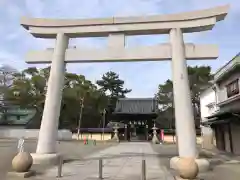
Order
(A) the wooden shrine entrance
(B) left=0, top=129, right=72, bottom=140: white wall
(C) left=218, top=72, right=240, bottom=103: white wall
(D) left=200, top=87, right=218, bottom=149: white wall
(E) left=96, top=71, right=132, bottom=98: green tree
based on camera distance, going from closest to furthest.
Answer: (C) left=218, top=72, right=240, bottom=103: white wall
(D) left=200, top=87, right=218, bottom=149: white wall
(A) the wooden shrine entrance
(B) left=0, top=129, right=72, bottom=140: white wall
(E) left=96, top=71, right=132, bottom=98: green tree

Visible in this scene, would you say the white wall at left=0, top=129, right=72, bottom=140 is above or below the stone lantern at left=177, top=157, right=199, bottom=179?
above

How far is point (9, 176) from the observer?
9.55m

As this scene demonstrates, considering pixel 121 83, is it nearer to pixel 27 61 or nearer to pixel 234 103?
Answer: pixel 234 103

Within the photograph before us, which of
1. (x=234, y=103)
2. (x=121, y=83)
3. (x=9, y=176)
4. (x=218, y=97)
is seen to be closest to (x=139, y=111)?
(x=218, y=97)

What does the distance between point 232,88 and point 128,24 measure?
12743 mm

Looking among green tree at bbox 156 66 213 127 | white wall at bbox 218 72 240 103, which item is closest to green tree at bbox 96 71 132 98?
green tree at bbox 156 66 213 127

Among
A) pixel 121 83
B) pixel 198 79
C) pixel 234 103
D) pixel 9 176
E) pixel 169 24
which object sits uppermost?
pixel 121 83

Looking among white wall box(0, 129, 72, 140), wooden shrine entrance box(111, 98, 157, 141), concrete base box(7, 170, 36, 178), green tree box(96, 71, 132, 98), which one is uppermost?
green tree box(96, 71, 132, 98)

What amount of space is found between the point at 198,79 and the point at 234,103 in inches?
1095

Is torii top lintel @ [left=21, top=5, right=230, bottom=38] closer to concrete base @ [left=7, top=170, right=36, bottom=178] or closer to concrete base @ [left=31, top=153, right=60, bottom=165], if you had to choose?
concrete base @ [left=31, top=153, right=60, bottom=165]

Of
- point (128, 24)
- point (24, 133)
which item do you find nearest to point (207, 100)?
point (128, 24)

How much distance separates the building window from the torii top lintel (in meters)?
9.31

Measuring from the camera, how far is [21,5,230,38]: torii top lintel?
1280 centimetres

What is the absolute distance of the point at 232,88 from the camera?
21.7 meters
